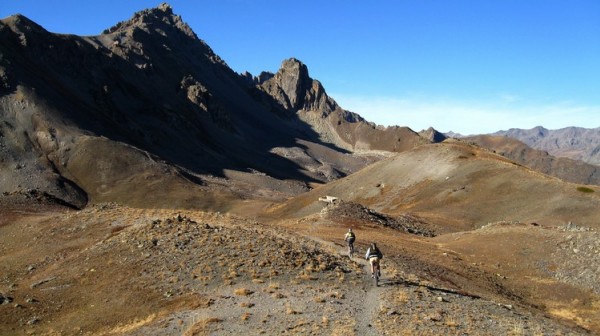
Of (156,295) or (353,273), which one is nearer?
(156,295)

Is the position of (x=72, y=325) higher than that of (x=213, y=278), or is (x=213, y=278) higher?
(x=213, y=278)

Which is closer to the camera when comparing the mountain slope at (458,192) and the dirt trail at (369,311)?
the dirt trail at (369,311)

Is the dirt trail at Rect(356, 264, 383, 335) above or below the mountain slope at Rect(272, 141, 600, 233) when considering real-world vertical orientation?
below

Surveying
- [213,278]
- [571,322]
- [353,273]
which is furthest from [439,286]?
[213,278]

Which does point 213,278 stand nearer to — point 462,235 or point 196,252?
point 196,252

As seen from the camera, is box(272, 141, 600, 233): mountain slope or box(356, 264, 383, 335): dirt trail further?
box(272, 141, 600, 233): mountain slope

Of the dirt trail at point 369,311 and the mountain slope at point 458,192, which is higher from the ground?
the mountain slope at point 458,192

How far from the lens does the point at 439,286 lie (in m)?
31.6

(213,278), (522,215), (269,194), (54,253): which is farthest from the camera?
(269,194)

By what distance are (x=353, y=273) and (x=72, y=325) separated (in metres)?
15.9

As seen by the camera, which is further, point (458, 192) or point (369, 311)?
point (458, 192)

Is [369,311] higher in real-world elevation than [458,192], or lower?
lower

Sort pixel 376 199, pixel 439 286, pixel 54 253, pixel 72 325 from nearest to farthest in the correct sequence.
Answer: pixel 72 325, pixel 439 286, pixel 54 253, pixel 376 199

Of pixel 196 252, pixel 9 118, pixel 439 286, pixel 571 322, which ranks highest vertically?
pixel 9 118
